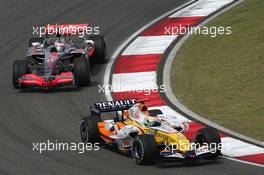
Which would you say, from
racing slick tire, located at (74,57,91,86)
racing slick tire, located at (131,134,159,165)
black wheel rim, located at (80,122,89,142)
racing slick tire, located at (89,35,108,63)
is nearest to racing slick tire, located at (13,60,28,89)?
racing slick tire, located at (74,57,91,86)

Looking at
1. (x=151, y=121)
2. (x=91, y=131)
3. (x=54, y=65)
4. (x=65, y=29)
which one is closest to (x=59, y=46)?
Answer: (x=54, y=65)

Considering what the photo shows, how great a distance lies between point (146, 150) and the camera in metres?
16.1

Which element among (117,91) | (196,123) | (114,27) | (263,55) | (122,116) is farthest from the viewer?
(114,27)

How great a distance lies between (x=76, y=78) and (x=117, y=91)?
1094 millimetres

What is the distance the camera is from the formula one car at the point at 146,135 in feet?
53.1

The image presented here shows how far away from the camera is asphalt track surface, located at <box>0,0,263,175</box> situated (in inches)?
639

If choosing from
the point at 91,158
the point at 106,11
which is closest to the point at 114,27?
the point at 106,11

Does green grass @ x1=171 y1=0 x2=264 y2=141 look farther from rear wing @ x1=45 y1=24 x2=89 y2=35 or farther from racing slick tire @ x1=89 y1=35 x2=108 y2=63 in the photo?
rear wing @ x1=45 y1=24 x2=89 y2=35

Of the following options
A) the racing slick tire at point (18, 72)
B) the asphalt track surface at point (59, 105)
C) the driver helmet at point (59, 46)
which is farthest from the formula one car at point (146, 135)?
the driver helmet at point (59, 46)

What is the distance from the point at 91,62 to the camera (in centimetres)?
2506

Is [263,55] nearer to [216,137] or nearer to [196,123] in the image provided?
[196,123]

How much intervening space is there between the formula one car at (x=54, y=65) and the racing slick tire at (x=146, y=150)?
613cm

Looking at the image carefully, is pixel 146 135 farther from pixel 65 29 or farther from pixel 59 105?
pixel 65 29

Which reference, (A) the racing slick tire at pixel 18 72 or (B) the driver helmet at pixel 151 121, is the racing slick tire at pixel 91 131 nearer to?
(B) the driver helmet at pixel 151 121
